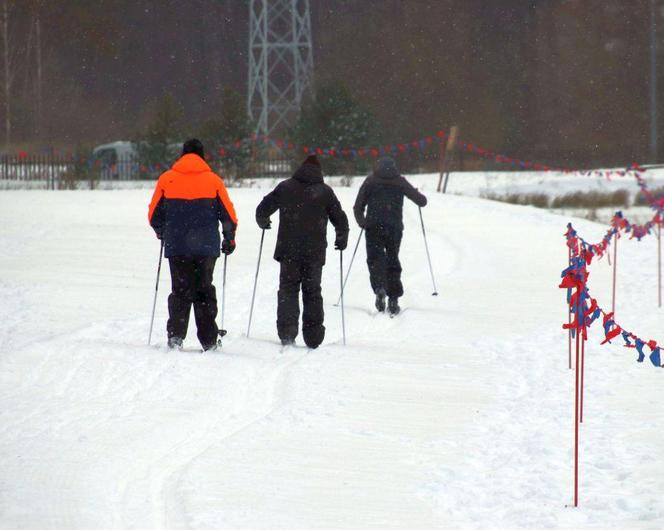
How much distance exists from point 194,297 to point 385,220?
3.09m

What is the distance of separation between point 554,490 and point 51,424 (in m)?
2.97

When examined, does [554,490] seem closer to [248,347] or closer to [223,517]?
[223,517]

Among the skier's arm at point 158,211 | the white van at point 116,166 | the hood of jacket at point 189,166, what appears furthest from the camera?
the white van at point 116,166

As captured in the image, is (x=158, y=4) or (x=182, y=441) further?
(x=158, y=4)

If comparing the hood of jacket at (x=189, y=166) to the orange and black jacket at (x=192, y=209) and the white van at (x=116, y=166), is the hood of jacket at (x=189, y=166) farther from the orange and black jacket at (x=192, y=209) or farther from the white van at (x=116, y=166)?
the white van at (x=116, y=166)

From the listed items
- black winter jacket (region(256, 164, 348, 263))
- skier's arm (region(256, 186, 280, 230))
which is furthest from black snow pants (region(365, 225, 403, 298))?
skier's arm (region(256, 186, 280, 230))

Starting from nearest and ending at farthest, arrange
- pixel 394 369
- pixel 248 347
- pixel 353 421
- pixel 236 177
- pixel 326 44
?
1. pixel 353 421
2. pixel 394 369
3. pixel 248 347
4. pixel 236 177
5. pixel 326 44

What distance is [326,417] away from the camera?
7613 mm

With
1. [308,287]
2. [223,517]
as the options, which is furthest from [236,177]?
[223,517]

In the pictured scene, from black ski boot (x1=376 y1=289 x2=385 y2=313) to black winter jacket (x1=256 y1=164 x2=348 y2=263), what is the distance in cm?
247

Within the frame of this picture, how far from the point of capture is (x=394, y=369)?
31.0 feet

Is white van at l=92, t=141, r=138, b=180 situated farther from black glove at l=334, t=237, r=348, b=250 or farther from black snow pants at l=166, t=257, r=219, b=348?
black snow pants at l=166, t=257, r=219, b=348

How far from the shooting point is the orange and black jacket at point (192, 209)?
9.60 meters

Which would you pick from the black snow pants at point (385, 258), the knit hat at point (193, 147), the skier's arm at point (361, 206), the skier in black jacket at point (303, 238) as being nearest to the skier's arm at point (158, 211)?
the knit hat at point (193, 147)
